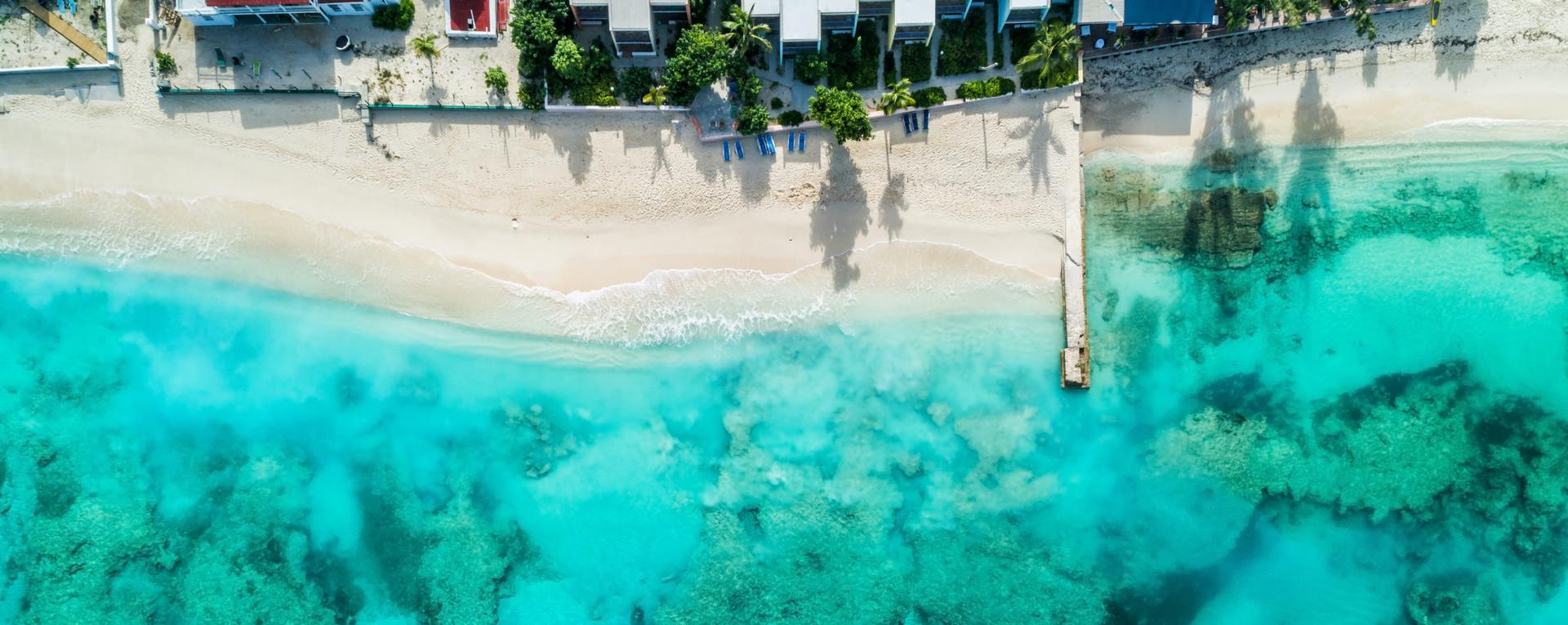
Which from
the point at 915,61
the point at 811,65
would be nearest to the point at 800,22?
the point at 811,65

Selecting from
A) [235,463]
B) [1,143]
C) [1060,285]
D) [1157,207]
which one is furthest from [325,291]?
[1157,207]

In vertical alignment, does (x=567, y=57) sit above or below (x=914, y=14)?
below

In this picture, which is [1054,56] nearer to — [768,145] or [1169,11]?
[1169,11]

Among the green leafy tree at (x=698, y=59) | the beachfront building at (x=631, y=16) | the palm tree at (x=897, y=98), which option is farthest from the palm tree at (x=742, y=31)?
the palm tree at (x=897, y=98)

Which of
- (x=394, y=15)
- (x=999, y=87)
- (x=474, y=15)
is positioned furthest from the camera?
(x=999, y=87)

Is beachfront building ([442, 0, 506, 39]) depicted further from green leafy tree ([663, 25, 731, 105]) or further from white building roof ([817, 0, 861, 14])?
white building roof ([817, 0, 861, 14])

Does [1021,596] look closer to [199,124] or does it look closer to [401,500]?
[401,500]
